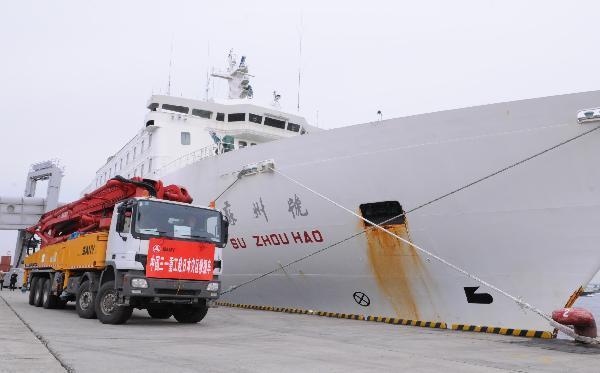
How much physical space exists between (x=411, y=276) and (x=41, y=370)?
285 inches

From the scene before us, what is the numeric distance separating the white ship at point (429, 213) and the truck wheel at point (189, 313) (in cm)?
235

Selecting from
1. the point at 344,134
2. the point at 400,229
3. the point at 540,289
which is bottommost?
the point at 540,289

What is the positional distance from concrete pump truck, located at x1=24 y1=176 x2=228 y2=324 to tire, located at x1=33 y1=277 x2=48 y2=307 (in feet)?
7.42

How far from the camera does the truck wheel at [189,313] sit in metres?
10.8

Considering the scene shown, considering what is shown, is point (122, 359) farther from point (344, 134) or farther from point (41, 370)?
point (344, 134)

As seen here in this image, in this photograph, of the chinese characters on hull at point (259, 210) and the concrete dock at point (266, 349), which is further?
the chinese characters on hull at point (259, 210)

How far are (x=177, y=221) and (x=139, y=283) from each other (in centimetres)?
142

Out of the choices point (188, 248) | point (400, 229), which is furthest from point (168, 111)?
point (400, 229)

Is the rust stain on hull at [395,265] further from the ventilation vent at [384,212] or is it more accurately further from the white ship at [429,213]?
the ventilation vent at [384,212]

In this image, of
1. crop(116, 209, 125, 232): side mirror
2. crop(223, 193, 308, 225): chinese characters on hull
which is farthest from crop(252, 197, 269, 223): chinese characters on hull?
crop(116, 209, 125, 232): side mirror

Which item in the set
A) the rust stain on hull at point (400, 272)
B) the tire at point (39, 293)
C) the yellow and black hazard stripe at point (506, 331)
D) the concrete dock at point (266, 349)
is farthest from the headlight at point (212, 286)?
the tire at point (39, 293)

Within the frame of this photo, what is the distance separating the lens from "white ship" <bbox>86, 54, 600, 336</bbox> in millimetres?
8844

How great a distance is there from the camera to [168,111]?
59.9 ft

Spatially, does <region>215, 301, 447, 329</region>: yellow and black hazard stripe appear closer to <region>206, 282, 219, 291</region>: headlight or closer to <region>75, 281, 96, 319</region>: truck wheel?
<region>206, 282, 219, 291</region>: headlight
